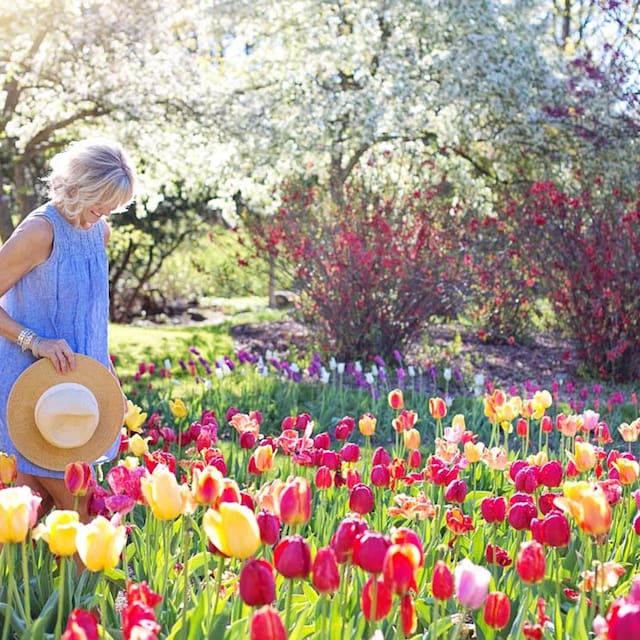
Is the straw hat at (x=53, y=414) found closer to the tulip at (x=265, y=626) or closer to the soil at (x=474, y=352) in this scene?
the tulip at (x=265, y=626)

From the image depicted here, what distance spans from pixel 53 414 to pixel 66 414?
0.04 m

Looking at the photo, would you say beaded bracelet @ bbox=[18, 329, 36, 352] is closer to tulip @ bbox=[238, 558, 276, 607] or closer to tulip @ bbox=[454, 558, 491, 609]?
tulip @ bbox=[238, 558, 276, 607]

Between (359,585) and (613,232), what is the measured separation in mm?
6017

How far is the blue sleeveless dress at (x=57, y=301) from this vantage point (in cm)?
277

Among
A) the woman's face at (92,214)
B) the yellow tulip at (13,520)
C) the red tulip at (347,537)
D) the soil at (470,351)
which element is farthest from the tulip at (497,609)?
the soil at (470,351)

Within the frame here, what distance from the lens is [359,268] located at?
776 centimetres

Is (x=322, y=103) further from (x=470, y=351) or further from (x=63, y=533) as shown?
(x=63, y=533)

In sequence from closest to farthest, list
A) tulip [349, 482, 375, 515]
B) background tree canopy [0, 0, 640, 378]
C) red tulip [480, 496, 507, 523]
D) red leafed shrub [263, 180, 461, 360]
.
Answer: tulip [349, 482, 375, 515], red tulip [480, 496, 507, 523], red leafed shrub [263, 180, 461, 360], background tree canopy [0, 0, 640, 378]

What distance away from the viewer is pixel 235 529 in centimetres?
150

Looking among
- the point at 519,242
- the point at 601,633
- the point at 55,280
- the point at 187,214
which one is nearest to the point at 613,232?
the point at 519,242

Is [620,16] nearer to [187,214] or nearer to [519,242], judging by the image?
[519,242]

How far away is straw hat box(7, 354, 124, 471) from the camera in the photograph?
104 inches

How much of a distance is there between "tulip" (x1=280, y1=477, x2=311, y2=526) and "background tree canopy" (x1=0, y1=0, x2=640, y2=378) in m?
6.79

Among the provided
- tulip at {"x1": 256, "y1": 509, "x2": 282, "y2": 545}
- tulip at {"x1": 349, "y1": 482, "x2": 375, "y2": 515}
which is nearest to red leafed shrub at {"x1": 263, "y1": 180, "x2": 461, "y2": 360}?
tulip at {"x1": 349, "y1": 482, "x2": 375, "y2": 515}
